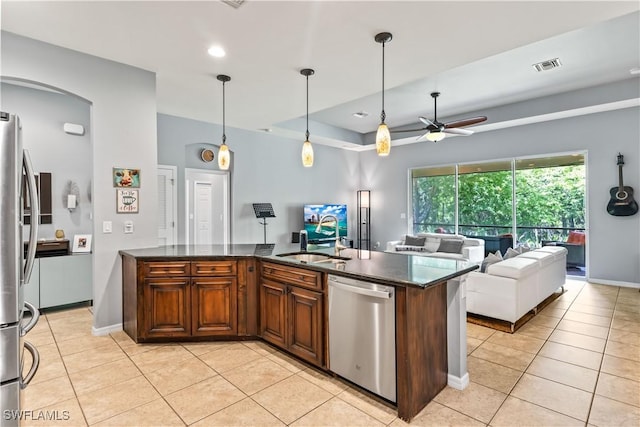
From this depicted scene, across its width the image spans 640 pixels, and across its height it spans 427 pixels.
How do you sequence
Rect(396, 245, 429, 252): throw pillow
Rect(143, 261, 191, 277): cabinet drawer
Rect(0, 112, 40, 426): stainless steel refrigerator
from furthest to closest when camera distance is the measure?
Rect(396, 245, 429, 252): throw pillow, Rect(143, 261, 191, 277): cabinet drawer, Rect(0, 112, 40, 426): stainless steel refrigerator

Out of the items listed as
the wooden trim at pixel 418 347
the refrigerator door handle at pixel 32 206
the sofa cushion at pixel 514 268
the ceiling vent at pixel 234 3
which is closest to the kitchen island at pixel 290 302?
the wooden trim at pixel 418 347

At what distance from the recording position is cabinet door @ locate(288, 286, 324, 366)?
2623mm

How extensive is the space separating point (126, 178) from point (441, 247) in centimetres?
537

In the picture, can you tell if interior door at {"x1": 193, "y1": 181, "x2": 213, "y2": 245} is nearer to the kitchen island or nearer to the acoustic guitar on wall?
the kitchen island

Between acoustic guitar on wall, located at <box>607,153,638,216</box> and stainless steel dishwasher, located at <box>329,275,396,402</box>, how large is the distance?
548 cm

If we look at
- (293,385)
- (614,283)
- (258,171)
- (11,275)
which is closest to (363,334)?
(293,385)

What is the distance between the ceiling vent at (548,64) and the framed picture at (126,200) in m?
5.19

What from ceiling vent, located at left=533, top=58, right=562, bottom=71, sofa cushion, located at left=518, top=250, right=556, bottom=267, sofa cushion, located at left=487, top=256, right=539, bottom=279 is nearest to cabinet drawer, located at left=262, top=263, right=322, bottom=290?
sofa cushion, located at left=487, top=256, right=539, bottom=279

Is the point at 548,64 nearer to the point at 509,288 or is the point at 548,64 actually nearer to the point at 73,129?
the point at 509,288

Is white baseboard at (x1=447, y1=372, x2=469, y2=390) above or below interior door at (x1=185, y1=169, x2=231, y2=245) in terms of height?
below

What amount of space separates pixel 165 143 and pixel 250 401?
4.64 m

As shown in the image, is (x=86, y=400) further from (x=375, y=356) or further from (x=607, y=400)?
(x=607, y=400)

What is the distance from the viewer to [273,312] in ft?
10.0

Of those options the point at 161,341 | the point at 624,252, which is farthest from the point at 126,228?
the point at 624,252
